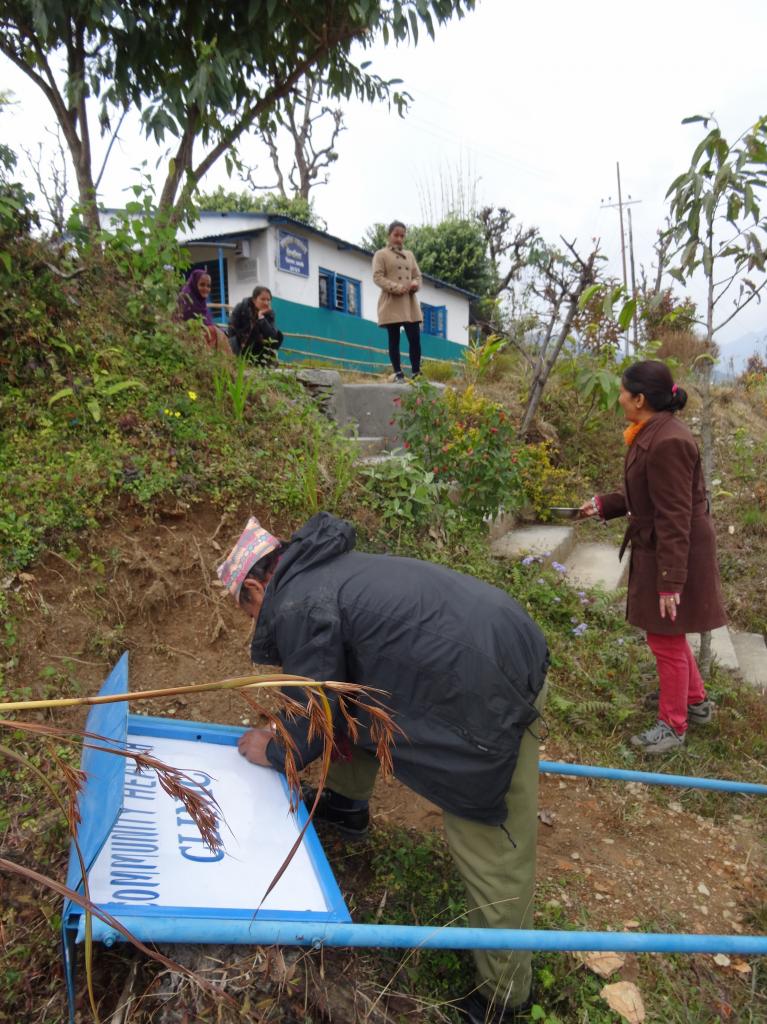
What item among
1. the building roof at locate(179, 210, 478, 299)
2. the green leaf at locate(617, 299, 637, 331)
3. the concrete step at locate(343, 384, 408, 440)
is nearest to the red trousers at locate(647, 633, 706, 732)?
the green leaf at locate(617, 299, 637, 331)

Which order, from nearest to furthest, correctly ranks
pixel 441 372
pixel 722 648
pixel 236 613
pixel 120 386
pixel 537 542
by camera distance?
pixel 236 613
pixel 120 386
pixel 722 648
pixel 537 542
pixel 441 372

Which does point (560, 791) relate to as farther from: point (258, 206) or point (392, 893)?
point (258, 206)

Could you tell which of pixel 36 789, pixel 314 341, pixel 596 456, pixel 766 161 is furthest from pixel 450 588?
pixel 314 341

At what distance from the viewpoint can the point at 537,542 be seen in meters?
5.31

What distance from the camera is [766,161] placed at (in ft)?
9.58

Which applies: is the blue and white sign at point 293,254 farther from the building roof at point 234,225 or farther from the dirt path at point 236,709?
the dirt path at point 236,709

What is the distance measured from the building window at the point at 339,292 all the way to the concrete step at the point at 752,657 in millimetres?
12323

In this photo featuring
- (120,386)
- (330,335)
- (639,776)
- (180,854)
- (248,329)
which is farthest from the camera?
(330,335)

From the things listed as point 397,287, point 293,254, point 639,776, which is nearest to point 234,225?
point 293,254

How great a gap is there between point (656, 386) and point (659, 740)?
5.75ft

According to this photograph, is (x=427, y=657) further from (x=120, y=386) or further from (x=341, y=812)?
(x=120, y=386)

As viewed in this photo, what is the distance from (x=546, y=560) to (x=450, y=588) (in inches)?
125

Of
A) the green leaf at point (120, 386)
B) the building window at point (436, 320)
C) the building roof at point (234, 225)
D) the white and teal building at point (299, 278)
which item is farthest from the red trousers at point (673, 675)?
the building window at point (436, 320)

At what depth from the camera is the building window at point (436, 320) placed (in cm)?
1878
